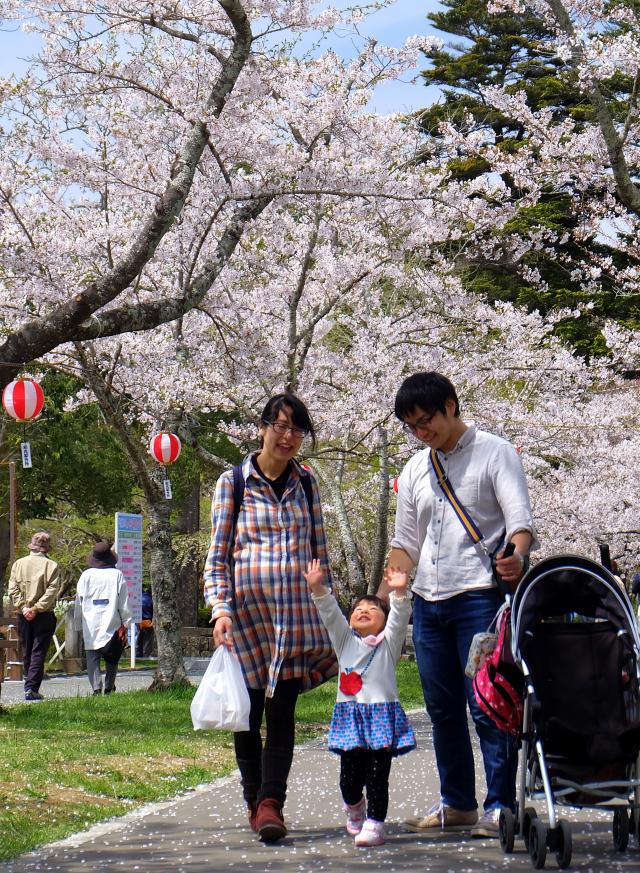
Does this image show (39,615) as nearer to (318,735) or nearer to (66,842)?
(318,735)

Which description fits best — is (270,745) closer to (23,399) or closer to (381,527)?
(23,399)

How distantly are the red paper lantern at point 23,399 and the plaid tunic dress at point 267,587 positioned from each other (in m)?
8.64

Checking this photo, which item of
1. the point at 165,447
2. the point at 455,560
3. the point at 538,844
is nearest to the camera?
Result: the point at 538,844

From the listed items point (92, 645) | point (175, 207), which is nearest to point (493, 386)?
point (92, 645)

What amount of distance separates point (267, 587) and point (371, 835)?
1.13 meters

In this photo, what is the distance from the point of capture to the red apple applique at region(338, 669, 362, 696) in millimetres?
5375

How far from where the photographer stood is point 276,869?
15.0 ft

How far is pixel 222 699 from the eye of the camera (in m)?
5.11

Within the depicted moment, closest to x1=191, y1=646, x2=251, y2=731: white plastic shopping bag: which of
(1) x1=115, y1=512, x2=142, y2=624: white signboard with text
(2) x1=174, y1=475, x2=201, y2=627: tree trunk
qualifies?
(1) x1=115, y1=512, x2=142, y2=624: white signboard with text

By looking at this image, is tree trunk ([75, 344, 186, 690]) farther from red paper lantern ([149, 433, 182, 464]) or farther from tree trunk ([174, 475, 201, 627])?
tree trunk ([174, 475, 201, 627])

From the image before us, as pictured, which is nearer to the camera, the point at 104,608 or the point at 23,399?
the point at 23,399

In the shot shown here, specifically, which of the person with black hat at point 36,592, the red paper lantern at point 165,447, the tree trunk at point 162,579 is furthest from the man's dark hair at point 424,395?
the red paper lantern at point 165,447

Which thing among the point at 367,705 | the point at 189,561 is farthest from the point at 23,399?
the point at 189,561

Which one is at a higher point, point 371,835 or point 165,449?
point 165,449
